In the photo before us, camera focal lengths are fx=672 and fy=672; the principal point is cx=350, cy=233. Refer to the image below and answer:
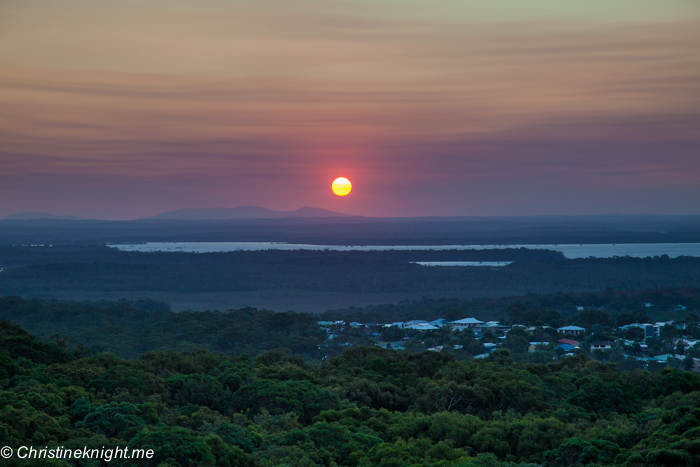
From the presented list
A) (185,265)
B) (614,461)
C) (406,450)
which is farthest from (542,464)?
(185,265)

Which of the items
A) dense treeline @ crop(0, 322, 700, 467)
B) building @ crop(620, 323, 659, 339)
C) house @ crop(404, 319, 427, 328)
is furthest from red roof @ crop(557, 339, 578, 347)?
dense treeline @ crop(0, 322, 700, 467)

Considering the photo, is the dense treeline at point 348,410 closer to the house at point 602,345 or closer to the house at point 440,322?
the house at point 602,345

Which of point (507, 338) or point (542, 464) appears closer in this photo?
point (542, 464)

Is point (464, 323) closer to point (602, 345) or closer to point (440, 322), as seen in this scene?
point (440, 322)

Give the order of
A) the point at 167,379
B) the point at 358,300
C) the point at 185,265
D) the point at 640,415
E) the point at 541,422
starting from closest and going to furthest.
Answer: the point at 541,422
the point at 640,415
the point at 167,379
the point at 358,300
the point at 185,265

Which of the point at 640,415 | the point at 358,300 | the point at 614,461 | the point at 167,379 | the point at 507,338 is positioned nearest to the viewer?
the point at 614,461

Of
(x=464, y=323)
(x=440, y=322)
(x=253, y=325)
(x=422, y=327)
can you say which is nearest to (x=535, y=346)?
(x=422, y=327)

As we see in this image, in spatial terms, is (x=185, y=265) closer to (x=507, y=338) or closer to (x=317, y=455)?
(x=507, y=338)
